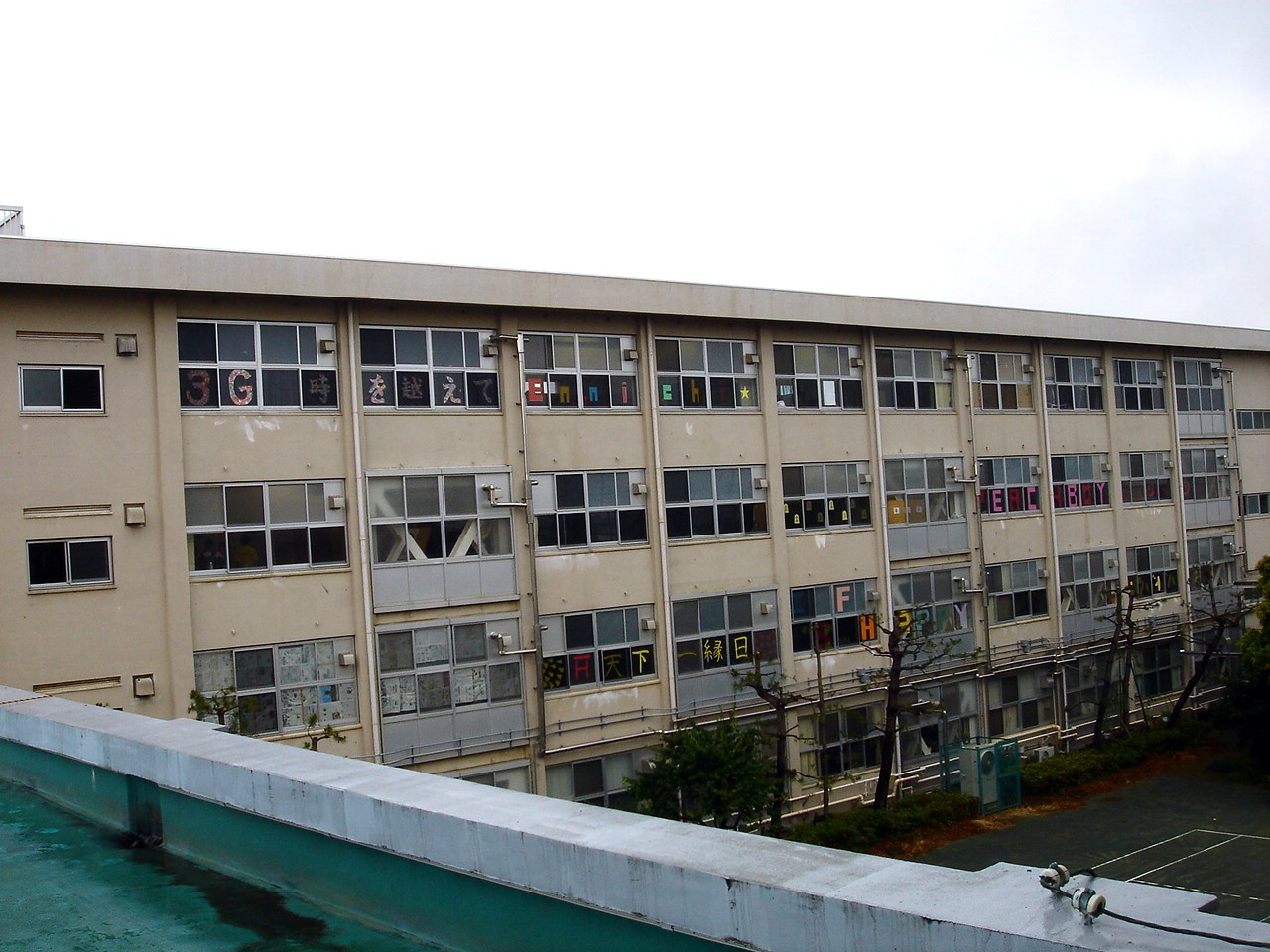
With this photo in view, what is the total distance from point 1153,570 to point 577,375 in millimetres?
15682

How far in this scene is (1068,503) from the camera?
78.4 ft

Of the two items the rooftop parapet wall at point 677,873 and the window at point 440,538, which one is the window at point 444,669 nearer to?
the window at point 440,538

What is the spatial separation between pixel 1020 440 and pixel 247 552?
1532 cm

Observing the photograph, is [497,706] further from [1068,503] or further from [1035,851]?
[1068,503]

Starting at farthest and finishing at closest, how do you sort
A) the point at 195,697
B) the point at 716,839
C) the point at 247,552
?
the point at 247,552 → the point at 195,697 → the point at 716,839

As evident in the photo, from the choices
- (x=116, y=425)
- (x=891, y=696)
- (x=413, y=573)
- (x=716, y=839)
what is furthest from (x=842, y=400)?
(x=716, y=839)

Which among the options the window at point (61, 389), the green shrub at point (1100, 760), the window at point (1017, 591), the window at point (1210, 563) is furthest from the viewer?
the window at point (1210, 563)

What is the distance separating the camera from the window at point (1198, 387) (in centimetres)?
2686

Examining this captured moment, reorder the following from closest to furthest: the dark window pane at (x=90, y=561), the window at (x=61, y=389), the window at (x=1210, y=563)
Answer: the window at (x=61, y=389) < the dark window pane at (x=90, y=561) < the window at (x=1210, y=563)

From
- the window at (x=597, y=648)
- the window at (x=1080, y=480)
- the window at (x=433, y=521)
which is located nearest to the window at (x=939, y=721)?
the window at (x=1080, y=480)

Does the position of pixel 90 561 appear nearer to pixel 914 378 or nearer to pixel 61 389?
pixel 61 389

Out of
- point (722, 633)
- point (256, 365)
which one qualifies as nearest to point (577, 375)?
point (256, 365)

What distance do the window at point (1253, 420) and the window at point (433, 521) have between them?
20849 mm

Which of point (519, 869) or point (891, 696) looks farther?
point (891, 696)
